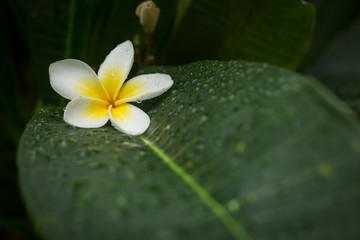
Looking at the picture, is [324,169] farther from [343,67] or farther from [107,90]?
Result: [343,67]

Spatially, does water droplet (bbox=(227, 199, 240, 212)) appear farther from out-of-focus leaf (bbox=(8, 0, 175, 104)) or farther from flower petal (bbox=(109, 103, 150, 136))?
out-of-focus leaf (bbox=(8, 0, 175, 104))

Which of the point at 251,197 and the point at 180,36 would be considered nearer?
the point at 251,197

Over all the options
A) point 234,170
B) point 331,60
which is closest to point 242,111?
point 234,170

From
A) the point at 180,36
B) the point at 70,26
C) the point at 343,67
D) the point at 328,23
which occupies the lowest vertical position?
the point at 343,67

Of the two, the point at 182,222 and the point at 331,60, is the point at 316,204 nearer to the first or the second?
the point at 182,222

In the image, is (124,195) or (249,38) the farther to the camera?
(249,38)

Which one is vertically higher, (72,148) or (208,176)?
(72,148)

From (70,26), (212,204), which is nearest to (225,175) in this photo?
(212,204)
